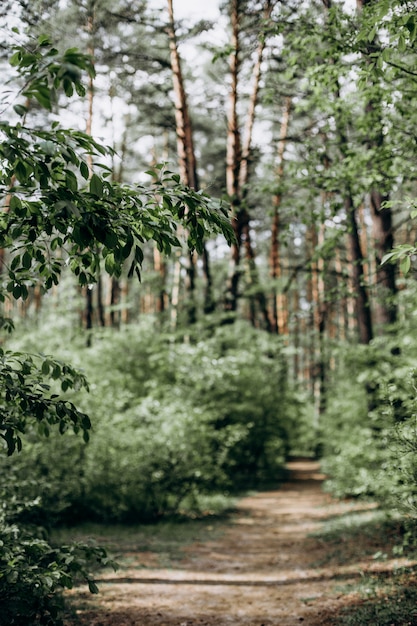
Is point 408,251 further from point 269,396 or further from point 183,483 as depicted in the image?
point 269,396

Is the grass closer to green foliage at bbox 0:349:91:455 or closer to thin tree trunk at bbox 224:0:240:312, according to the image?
green foliage at bbox 0:349:91:455

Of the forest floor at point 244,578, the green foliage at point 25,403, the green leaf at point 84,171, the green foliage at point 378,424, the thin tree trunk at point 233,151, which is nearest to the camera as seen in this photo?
the green leaf at point 84,171

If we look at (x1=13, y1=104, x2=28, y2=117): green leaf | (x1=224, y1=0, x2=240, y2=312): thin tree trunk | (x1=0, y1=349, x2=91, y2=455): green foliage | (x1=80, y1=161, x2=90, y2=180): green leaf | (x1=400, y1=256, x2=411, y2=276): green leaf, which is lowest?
(x1=0, y1=349, x2=91, y2=455): green foliage

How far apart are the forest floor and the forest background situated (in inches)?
31.2

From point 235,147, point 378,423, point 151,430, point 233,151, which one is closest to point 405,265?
point 378,423

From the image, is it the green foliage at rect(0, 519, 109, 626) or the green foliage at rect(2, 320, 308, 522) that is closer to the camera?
the green foliage at rect(0, 519, 109, 626)

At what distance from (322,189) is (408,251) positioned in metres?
4.18

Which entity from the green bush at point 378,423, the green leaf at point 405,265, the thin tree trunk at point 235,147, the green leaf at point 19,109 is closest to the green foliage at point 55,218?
the green leaf at point 19,109

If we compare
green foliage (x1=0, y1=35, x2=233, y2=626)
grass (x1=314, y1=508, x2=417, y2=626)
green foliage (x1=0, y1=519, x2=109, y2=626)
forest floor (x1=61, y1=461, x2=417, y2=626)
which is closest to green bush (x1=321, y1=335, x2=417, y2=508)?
grass (x1=314, y1=508, x2=417, y2=626)

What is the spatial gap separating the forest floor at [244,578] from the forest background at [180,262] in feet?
2.60

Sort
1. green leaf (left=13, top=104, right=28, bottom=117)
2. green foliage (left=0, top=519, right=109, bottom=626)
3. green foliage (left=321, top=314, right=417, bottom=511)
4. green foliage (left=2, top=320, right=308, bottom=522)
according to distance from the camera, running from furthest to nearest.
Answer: green foliage (left=2, top=320, right=308, bottom=522) < green foliage (left=321, top=314, right=417, bottom=511) < green foliage (left=0, top=519, right=109, bottom=626) < green leaf (left=13, top=104, right=28, bottom=117)

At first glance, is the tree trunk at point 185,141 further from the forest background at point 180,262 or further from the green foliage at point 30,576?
the green foliage at point 30,576

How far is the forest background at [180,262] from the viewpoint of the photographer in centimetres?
307

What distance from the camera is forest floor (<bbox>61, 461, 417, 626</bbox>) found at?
5.37 metres
